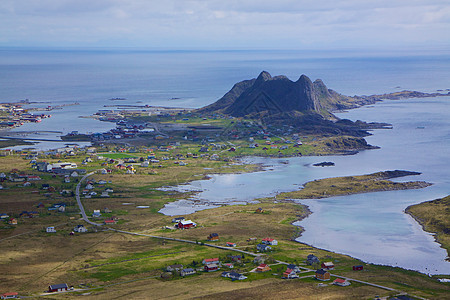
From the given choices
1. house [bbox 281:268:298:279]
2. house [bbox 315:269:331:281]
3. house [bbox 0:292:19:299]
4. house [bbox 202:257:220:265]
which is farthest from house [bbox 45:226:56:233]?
house [bbox 315:269:331:281]

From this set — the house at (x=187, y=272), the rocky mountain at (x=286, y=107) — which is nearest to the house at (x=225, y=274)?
the house at (x=187, y=272)

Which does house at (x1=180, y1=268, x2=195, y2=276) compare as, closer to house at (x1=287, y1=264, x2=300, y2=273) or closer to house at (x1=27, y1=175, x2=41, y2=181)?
house at (x1=287, y1=264, x2=300, y2=273)

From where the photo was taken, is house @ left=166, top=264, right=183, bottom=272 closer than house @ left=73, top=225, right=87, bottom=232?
Yes

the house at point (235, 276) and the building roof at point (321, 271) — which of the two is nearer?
the building roof at point (321, 271)

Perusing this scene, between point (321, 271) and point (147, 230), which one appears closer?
point (321, 271)

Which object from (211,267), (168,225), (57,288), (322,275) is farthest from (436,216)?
(57,288)

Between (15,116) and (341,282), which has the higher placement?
(15,116)

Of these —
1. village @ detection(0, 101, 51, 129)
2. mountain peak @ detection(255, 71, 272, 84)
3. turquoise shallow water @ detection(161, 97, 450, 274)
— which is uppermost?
mountain peak @ detection(255, 71, 272, 84)

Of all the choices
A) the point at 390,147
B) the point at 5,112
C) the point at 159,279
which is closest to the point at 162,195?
the point at 159,279

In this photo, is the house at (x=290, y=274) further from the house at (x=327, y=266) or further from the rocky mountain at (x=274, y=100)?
the rocky mountain at (x=274, y=100)

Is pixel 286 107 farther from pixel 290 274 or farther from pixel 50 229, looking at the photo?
pixel 290 274
